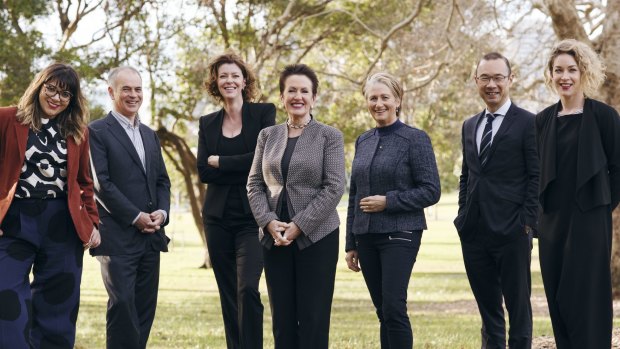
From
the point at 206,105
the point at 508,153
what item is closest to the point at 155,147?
the point at 508,153

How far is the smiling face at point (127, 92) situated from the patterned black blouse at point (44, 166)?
887 mm

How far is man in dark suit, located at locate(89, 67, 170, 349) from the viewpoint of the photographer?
7227 millimetres

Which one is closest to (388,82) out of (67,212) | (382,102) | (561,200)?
Answer: (382,102)

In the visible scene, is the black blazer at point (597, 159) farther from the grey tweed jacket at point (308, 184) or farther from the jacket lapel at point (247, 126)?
the jacket lapel at point (247, 126)

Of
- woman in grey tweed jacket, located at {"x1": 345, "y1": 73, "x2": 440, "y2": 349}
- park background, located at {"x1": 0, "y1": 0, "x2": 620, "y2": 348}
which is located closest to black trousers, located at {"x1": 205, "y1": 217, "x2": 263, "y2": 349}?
woman in grey tweed jacket, located at {"x1": 345, "y1": 73, "x2": 440, "y2": 349}

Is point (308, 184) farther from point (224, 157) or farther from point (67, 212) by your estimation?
point (67, 212)

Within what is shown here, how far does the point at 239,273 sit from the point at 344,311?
12.4 meters

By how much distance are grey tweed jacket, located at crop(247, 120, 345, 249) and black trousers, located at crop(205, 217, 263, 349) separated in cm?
55

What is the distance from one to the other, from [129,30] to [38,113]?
19.3 meters

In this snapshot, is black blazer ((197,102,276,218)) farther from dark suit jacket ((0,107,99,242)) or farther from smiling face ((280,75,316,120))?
dark suit jacket ((0,107,99,242))

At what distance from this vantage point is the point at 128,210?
729 centimetres

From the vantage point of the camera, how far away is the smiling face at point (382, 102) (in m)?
7.19

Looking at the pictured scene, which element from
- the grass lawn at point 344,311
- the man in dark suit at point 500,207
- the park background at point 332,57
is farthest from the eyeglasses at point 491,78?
the park background at point 332,57

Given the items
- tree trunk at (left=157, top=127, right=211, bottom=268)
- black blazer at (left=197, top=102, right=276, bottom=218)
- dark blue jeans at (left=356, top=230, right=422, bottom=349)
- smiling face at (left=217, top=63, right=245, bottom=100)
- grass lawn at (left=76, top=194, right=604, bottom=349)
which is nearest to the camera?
dark blue jeans at (left=356, top=230, right=422, bottom=349)
